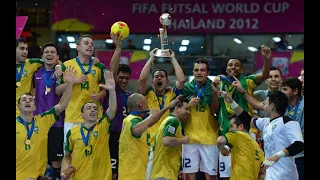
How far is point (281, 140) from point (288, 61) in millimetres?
7364

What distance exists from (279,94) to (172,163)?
2037mm

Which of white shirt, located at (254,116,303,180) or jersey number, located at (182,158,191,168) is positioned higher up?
white shirt, located at (254,116,303,180)

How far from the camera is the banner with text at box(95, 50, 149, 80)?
17664mm

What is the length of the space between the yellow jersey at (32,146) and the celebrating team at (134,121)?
1 centimetres

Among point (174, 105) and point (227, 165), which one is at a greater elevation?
point (174, 105)

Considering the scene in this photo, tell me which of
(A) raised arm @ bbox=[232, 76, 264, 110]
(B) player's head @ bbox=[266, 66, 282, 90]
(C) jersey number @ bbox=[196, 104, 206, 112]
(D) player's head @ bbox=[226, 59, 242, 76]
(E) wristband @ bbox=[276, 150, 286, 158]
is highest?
(D) player's head @ bbox=[226, 59, 242, 76]

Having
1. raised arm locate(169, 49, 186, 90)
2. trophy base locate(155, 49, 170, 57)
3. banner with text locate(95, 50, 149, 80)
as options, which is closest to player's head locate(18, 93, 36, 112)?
trophy base locate(155, 49, 170, 57)

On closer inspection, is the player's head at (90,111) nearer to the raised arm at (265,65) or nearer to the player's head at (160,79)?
the player's head at (160,79)

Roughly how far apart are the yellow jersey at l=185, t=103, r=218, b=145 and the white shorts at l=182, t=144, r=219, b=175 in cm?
9

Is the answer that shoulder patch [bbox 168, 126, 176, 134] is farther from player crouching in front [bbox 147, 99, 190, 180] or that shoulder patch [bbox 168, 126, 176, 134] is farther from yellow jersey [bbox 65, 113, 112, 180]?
yellow jersey [bbox 65, 113, 112, 180]
